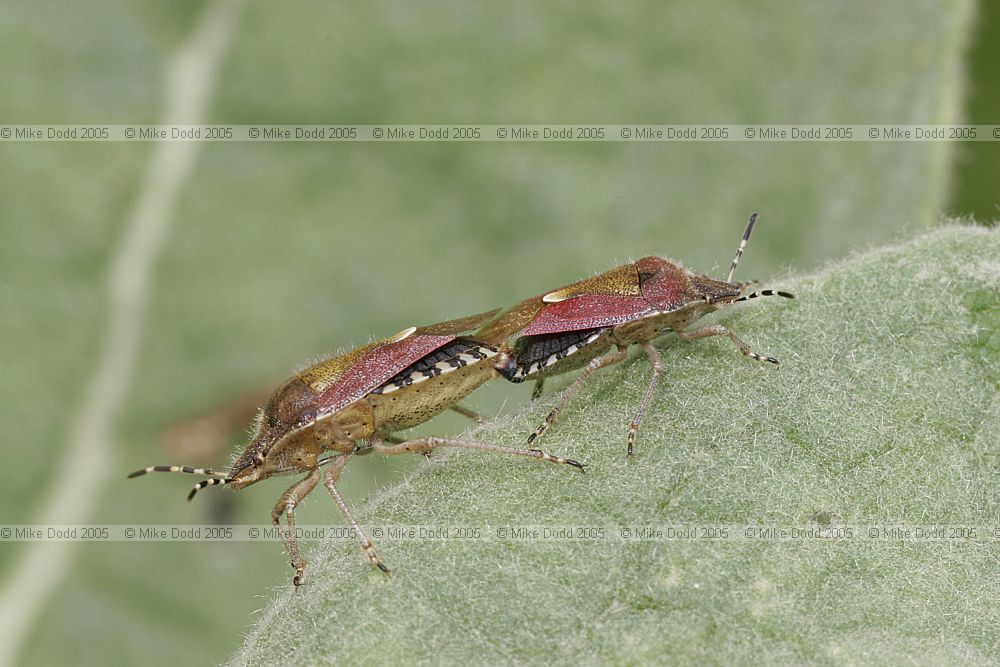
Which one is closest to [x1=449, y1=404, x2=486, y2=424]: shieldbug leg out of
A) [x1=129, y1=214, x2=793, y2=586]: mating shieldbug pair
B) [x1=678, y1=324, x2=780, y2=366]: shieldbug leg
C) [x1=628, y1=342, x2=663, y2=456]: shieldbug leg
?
[x1=129, y1=214, x2=793, y2=586]: mating shieldbug pair

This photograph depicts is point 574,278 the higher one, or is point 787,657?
point 574,278

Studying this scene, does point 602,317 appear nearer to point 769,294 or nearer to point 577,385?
point 577,385

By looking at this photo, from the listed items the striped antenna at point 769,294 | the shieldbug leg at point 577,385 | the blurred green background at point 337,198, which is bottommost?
the shieldbug leg at point 577,385

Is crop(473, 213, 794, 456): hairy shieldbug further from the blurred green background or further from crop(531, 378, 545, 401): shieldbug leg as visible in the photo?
the blurred green background

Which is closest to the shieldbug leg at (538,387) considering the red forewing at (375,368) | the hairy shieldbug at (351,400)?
the hairy shieldbug at (351,400)

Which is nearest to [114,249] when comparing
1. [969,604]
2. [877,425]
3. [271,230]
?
[271,230]

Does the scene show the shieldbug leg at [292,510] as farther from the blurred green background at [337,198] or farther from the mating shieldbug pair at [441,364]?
the blurred green background at [337,198]

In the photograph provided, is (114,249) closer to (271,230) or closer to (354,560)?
(271,230)
